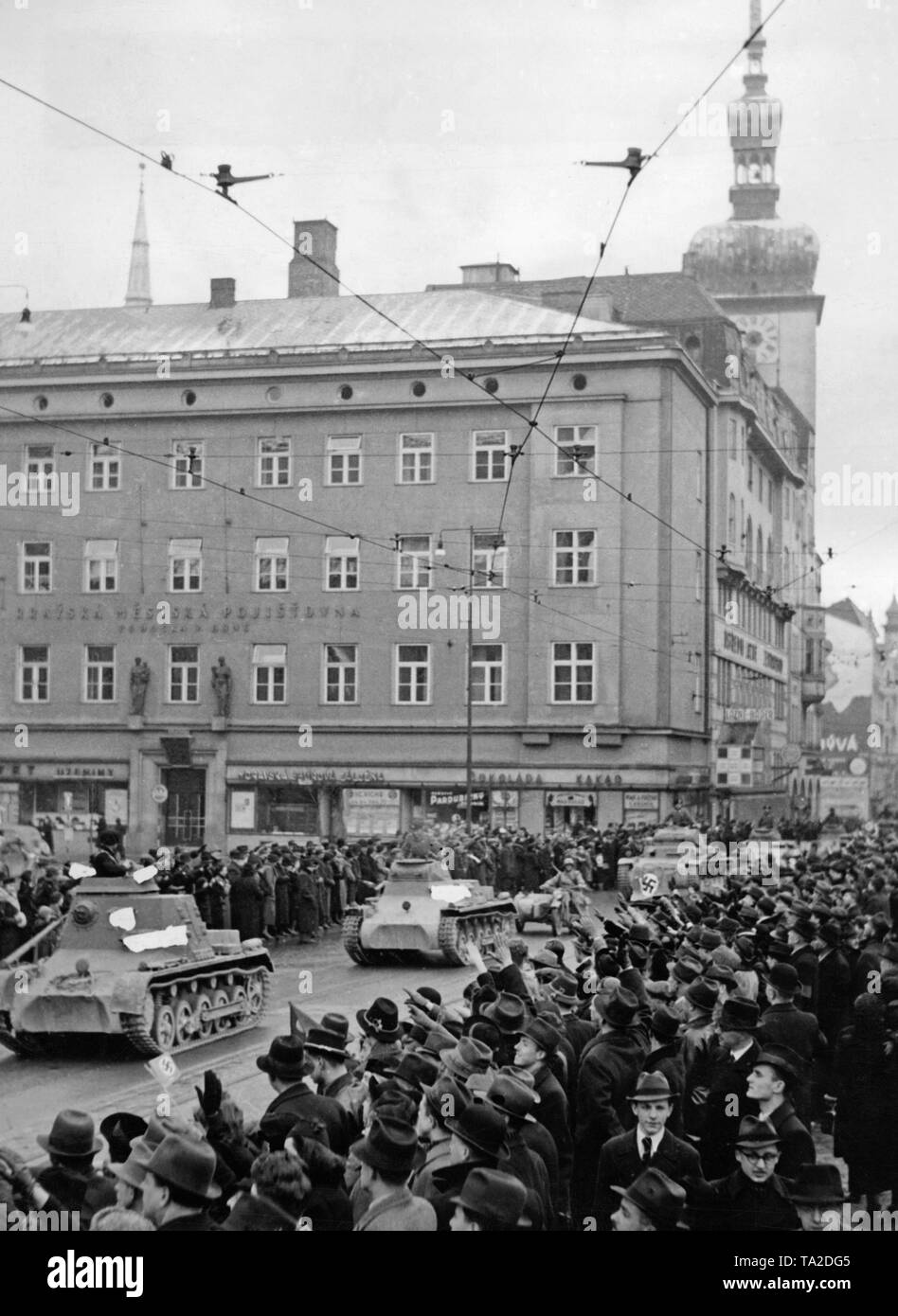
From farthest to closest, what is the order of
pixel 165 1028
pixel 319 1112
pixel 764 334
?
pixel 764 334 → pixel 165 1028 → pixel 319 1112

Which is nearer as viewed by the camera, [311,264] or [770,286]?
[311,264]

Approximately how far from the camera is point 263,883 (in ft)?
92.3

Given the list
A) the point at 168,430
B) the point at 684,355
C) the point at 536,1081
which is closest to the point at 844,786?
the point at 684,355

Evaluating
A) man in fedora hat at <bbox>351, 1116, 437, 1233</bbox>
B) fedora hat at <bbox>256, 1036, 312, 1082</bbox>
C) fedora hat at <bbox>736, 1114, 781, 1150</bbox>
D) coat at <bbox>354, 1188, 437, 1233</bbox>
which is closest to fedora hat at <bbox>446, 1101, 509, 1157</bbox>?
man in fedora hat at <bbox>351, 1116, 437, 1233</bbox>

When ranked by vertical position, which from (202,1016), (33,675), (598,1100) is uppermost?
(33,675)

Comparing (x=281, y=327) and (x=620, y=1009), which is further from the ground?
(x=281, y=327)

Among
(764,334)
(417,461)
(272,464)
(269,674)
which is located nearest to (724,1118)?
(417,461)

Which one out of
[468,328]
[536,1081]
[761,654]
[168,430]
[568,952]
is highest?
[468,328]

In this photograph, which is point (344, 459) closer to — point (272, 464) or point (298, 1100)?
point (272, 464)

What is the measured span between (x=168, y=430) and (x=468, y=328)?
9.31 m

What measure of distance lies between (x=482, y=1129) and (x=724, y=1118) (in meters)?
2.25

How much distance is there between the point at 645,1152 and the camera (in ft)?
24.7

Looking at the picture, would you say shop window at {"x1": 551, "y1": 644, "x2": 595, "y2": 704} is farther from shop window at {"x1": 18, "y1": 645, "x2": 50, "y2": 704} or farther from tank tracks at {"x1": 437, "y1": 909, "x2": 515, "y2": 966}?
tank tracks at {"x1": 437, "y1": 909, "x2": 515, "y2": 966}
